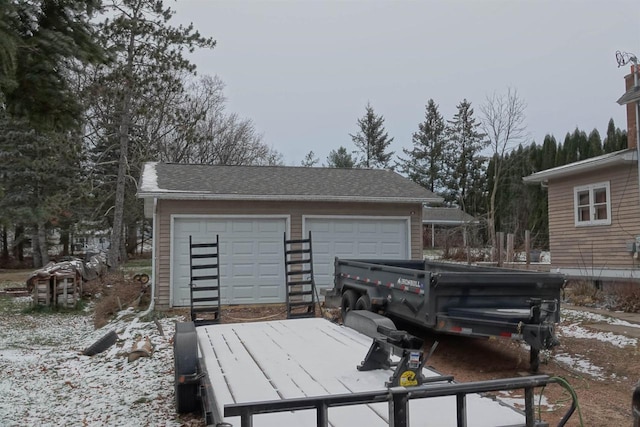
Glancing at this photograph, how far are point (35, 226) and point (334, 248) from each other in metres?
22.7

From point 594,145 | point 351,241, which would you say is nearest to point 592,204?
point 351,241

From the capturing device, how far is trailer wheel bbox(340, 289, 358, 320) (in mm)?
8812

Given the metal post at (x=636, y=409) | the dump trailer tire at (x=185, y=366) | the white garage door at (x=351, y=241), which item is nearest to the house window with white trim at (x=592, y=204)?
the white garage door at (x=351, y=241)

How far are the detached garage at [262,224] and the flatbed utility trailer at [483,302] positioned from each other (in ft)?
18.9

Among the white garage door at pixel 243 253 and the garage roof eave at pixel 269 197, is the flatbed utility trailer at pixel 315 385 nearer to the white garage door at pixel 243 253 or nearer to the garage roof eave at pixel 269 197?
the garage roof eave at pixel 269 197

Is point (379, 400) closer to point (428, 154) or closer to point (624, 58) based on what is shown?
point (624, 58)

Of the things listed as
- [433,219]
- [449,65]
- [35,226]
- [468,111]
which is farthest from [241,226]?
[468,111]

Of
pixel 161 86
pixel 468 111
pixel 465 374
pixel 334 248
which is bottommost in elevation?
pixel 465 374

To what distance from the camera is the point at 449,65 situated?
24.4 metres

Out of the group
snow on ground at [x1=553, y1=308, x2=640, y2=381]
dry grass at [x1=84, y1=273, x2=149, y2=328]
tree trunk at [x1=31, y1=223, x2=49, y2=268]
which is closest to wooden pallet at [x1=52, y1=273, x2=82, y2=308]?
dry grass at [x1=84, y1=273, x2=149, y2=328]

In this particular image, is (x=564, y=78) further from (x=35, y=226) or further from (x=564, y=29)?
(x=35, y=226)

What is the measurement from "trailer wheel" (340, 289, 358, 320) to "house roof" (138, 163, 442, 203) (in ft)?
13.8

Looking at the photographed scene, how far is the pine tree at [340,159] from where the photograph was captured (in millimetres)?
48844

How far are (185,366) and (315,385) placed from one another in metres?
1.54
